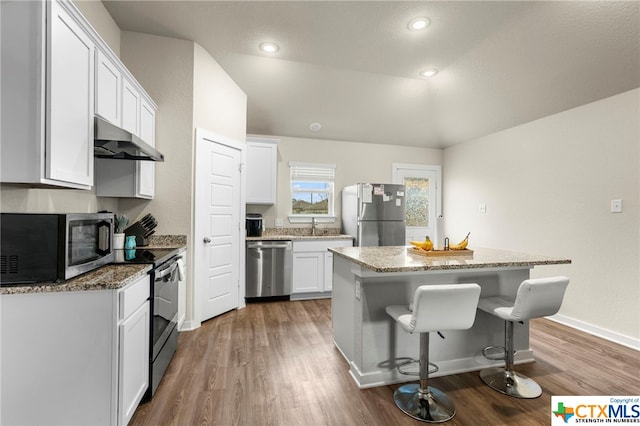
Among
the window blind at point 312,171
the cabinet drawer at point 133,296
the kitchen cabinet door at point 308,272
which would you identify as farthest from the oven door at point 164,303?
the window blind at point 312,171

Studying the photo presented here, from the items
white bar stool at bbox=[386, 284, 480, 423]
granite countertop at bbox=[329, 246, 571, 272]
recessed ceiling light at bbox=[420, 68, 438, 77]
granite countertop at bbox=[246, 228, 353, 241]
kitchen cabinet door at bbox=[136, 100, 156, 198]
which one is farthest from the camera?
granite countertop at bbox=[246, 228, 353, 241]

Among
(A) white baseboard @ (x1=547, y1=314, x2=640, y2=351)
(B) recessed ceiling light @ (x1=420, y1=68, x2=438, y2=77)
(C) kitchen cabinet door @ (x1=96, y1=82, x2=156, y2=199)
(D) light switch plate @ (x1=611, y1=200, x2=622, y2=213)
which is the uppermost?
(B) recessed ceiling light @ (x1=420, y1=68, x2=438, y2=77)

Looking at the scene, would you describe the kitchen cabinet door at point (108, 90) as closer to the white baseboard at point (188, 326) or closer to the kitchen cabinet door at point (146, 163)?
the kitchen cabinet door at point (146, 163)

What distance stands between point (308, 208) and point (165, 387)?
3.19 metres

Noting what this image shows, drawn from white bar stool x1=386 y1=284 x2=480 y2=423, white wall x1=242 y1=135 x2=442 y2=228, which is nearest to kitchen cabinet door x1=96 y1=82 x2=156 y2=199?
white wall x1=242 y1=135 x2=442 y2=228

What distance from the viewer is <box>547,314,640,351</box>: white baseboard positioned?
271cm

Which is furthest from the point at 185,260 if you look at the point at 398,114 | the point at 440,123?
the point at 440,123

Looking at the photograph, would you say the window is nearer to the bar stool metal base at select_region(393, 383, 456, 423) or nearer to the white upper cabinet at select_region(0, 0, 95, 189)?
the bar stool metal base at select_region(393, 383, 456, 423)

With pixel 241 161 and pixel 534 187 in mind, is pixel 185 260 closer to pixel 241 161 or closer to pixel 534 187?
pixel 241 161

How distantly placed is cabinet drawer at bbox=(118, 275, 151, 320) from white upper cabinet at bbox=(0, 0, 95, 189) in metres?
0.65

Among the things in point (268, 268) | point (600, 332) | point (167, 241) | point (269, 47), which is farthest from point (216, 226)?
point (600, 332)

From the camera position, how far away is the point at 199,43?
3031 mm

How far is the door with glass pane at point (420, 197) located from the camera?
528cm

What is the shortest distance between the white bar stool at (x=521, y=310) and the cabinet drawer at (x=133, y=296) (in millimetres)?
2251
